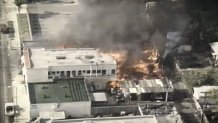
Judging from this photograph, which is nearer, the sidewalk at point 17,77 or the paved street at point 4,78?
the paved street at point 4,78

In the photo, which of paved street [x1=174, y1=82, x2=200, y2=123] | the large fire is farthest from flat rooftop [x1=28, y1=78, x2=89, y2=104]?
paved street [x1=174, y1=82, x2=200, y2=123]

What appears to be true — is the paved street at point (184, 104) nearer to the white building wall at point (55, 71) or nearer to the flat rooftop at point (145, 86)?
the flat rooftop at point (145, 86)

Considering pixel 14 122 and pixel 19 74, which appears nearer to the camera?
pixel 14 122

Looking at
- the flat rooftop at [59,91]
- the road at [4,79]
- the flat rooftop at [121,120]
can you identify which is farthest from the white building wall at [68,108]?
the flat rooftop at [121,120]

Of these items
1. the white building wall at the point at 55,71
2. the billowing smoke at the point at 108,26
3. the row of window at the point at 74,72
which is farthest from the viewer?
the billowing smoke at the point at 108,26

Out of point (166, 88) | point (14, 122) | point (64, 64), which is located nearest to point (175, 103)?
point (166, 88)

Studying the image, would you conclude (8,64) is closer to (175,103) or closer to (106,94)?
(106,94)

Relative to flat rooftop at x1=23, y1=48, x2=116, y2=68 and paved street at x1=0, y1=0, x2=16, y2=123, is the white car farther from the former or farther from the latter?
flat rooftop at x1=23, y1=48, x2=116, y2=68

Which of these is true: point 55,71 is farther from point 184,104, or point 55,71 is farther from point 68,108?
point 184,104
